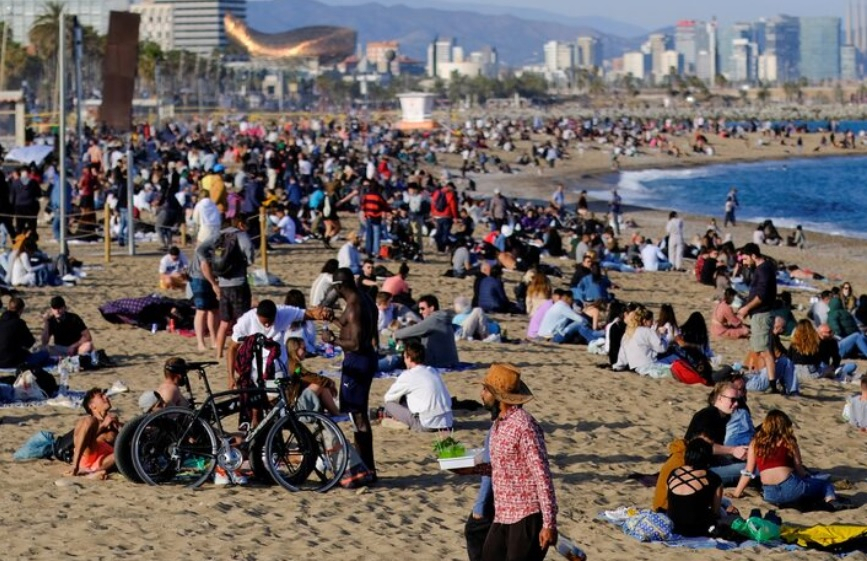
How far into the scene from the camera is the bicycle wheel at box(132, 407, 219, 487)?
933cm

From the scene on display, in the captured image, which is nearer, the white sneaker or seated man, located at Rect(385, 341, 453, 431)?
the white sneaker

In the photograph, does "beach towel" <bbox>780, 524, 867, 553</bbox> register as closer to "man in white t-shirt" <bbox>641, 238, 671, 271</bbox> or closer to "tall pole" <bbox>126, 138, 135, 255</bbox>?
"tall pole" <bbox>126, 138, 135, 255</bbox>

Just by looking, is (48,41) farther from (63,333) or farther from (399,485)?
(399,485)

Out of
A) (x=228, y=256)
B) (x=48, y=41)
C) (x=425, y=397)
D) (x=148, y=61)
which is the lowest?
(x=425, y=397)

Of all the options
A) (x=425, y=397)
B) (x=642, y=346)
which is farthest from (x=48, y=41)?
(x=425, y=397)

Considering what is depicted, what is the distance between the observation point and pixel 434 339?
1422 cm

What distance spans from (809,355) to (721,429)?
547 cm

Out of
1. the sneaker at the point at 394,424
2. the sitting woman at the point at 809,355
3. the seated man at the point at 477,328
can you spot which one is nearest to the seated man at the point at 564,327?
the seated man at the point at 477,328

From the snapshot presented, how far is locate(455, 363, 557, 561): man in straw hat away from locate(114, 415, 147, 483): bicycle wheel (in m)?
3.58

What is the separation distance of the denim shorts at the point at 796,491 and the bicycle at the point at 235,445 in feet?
9.54

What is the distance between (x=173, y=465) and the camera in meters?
9.52

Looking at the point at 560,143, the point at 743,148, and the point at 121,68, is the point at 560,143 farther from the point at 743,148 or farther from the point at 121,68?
the point at 121,68

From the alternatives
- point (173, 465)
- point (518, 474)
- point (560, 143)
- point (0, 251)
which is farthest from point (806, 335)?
point (560, 143)

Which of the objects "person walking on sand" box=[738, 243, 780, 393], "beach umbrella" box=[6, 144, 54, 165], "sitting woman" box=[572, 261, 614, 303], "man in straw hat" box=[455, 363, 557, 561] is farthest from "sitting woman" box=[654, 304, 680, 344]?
"beach umbrella" box=[6, 144, 54, 165]
